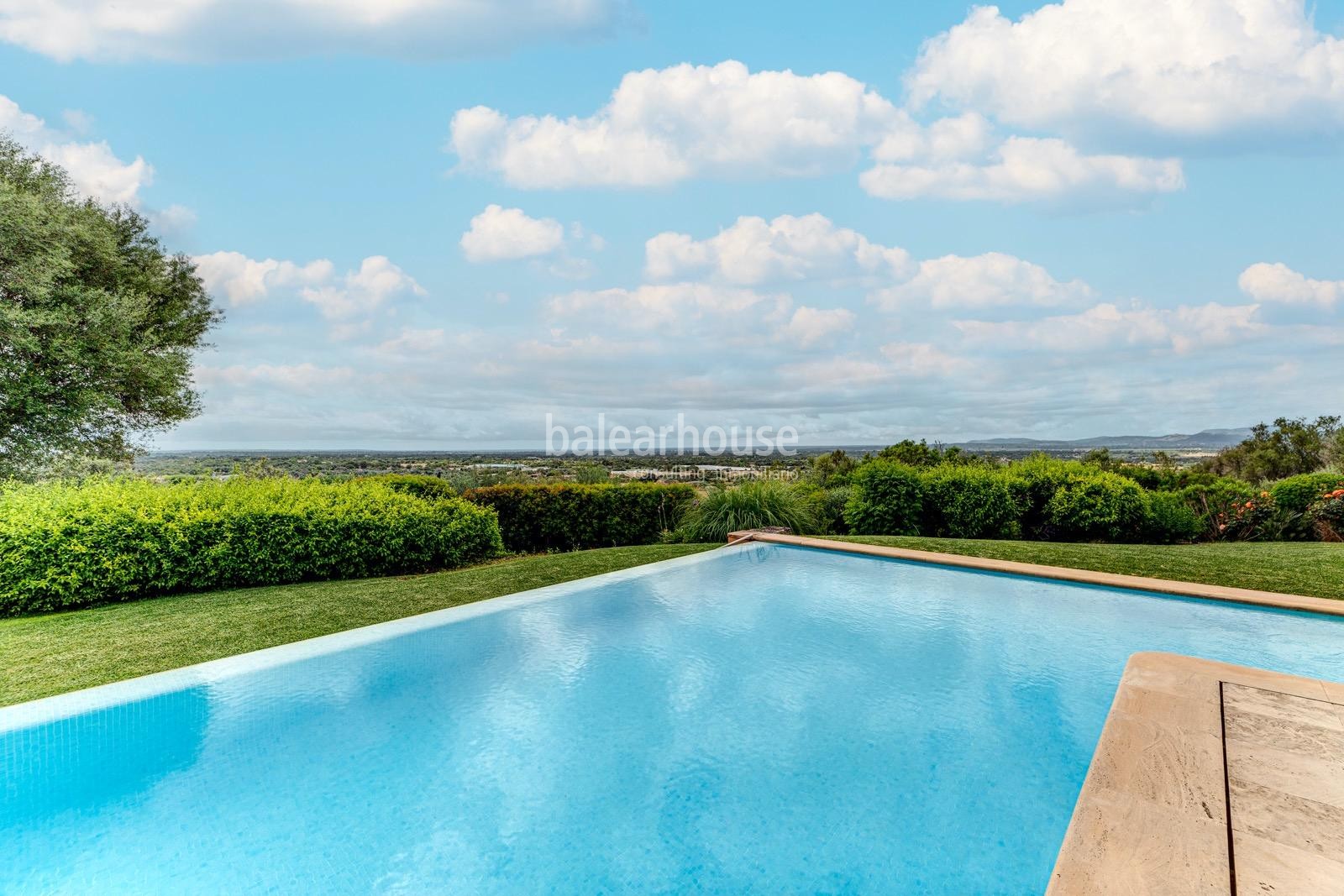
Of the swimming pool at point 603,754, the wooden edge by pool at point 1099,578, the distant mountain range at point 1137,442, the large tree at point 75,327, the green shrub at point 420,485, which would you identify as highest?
the large tree at point 75,327

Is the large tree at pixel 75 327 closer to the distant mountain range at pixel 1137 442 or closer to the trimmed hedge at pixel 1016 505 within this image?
the trimmed hedge at pixel 1016 505

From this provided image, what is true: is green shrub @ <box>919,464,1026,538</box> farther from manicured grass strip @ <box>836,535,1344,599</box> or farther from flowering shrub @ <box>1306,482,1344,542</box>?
flowering shrub @ <box>1306,482,1344,542</box>

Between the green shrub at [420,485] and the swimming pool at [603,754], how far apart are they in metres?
4.73

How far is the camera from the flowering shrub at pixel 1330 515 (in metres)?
7.51

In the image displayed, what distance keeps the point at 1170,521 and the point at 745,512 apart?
17.2ft

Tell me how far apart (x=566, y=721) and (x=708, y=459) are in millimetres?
13711

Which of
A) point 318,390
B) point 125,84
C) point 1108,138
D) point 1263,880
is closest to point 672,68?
point 1108,138

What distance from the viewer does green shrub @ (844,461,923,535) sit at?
873cm

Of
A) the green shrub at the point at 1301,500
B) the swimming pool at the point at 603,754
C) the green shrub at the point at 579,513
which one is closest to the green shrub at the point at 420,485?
the green shrub at the point at 579,513

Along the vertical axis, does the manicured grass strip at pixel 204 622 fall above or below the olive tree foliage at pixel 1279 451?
below

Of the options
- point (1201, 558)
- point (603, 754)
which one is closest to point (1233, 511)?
point (1201, 558)

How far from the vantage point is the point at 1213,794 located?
6.56 ft

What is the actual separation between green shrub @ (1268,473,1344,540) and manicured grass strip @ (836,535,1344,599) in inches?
22.2

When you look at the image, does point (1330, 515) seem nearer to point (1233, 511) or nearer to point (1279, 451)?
point (1233, 511)
